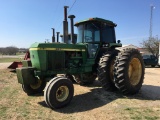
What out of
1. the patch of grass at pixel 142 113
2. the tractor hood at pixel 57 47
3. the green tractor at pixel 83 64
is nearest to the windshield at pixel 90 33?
the green tractor at pixel 83 64

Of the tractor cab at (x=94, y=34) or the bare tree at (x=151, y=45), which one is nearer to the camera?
the tractor cab at (x=94, y=34)

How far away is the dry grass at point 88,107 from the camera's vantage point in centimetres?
572

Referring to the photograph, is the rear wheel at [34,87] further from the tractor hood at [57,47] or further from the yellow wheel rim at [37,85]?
the tractor hood at [57,47]

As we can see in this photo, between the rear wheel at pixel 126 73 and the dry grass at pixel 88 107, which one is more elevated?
the rear wheel at pixel 126 73

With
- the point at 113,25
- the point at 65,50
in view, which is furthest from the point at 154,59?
the point at 65,50

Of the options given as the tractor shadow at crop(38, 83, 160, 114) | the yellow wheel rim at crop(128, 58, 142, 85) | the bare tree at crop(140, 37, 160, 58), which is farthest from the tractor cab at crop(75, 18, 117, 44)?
the bare tree at crop(140, 37, 160, 58)

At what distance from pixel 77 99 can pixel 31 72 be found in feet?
5.88

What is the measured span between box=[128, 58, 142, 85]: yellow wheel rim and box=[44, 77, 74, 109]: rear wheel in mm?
2908

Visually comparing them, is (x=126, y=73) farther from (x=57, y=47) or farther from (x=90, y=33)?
(x=57, y=47)

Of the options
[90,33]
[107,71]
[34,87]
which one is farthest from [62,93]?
[90,33]

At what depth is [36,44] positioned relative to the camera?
7203 mm

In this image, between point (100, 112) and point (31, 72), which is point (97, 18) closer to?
point (31, 72)

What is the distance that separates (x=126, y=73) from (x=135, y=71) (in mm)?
1153

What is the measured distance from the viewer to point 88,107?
260 inches
